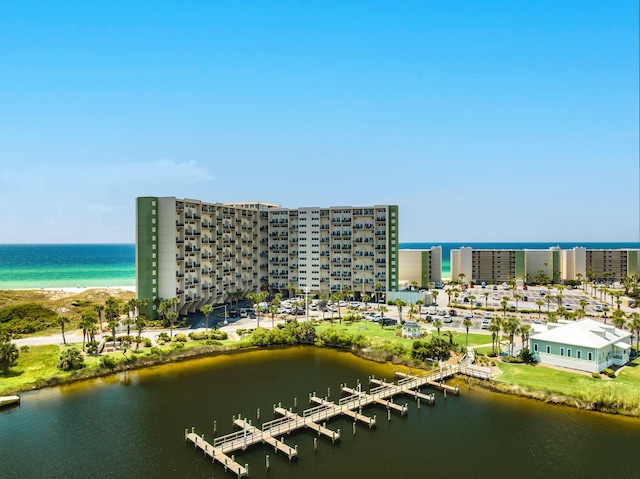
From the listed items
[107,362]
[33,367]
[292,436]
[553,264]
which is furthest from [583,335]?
[553,264]

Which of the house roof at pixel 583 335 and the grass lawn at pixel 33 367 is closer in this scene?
the grass lawn at pixel 33 367

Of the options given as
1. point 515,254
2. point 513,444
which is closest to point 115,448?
point 513,444

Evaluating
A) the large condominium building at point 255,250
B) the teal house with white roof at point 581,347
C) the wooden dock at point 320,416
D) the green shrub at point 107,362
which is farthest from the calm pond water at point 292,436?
the large condominium building at point 255,250

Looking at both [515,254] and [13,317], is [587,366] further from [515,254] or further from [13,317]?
[515,254]

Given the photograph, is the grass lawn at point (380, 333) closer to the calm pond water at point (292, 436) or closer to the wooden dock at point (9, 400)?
the calm pond water at point (292, 436)

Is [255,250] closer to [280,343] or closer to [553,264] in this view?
[280,343]
